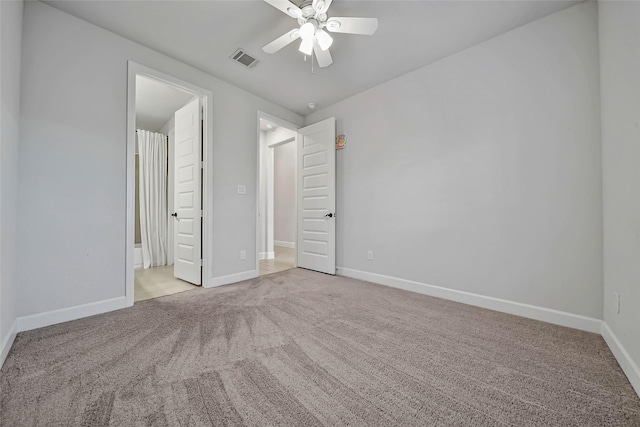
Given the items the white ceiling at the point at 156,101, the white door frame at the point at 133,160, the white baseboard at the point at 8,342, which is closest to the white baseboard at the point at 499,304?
the white door frame at the point at 133,160

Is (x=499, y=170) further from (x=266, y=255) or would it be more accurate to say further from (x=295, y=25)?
(x=266, y=255)

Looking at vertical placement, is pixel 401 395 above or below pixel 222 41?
below

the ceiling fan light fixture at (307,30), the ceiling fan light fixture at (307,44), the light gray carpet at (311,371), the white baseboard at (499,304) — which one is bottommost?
the light gray carpet at (311,371)

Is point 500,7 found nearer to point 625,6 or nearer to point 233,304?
Answer: point 625,6

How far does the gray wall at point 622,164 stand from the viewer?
1.40 meters

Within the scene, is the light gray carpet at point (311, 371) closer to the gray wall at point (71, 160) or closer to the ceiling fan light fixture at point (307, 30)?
the gray wall at point (71, 160)

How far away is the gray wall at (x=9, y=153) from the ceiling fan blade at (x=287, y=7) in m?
1.62

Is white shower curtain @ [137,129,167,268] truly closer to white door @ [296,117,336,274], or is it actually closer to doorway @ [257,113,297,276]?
doorway @ [257,113,297,276]

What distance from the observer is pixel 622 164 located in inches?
62.1

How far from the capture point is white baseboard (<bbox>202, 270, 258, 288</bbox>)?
10.0 ft

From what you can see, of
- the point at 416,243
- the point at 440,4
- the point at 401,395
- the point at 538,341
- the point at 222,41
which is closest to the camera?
the point at 401,395

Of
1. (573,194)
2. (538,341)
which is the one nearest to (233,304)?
(538,341)

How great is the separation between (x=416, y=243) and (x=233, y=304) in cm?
217

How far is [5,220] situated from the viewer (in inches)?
62.9
